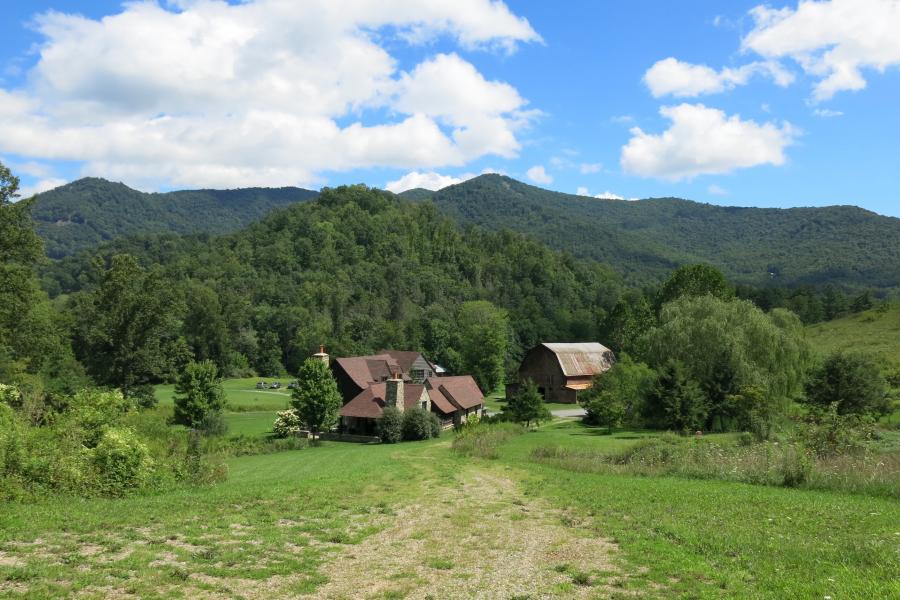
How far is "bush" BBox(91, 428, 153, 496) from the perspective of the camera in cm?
1741

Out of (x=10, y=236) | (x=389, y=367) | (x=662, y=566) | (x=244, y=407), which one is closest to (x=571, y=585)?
(x=662, y=566)

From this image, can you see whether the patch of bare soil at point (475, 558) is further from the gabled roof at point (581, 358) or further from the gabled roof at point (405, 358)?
the gabled roof at point (581, 358)

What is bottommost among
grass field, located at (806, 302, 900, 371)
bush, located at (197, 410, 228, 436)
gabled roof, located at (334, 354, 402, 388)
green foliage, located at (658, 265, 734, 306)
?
bush, located at (197, 410, 228, 436)

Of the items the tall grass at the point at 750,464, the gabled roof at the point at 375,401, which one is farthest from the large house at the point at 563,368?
the tall grass at the point at 750,464

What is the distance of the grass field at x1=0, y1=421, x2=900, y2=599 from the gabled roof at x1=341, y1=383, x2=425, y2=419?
24.2 meters

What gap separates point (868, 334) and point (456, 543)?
7524cm

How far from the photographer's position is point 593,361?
71.7 m

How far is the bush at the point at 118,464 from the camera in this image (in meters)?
17.4

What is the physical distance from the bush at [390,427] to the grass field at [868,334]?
41031mm

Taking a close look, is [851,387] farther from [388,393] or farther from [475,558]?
[475,558]

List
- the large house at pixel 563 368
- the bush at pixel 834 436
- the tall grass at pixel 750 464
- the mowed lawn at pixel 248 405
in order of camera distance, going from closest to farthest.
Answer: the tall grass at pixel 750 464
the bush at pixel 834 436
the mowed lawn at pixel 248 405
the large house at pixel 563 368

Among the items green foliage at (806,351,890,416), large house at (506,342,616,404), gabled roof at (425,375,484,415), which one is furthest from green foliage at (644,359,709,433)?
large house at (506,342,616,404)

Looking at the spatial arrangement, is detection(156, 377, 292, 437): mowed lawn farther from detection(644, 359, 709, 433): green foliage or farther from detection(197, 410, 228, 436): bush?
detection(644, 359, 709, 433): green foliage

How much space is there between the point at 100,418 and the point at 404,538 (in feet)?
42.8
